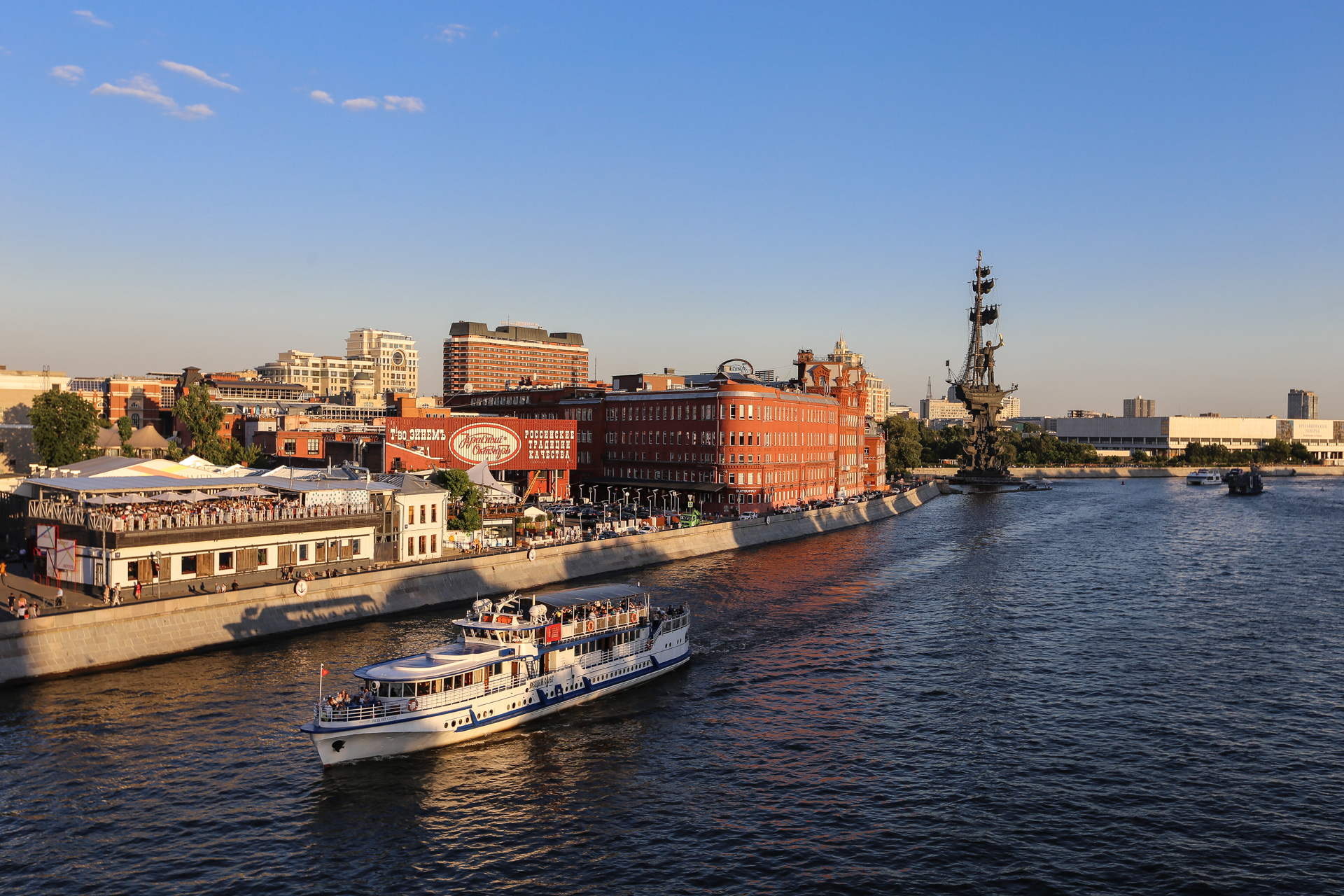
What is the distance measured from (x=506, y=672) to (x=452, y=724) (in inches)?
164

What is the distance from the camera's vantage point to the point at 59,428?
11000cm

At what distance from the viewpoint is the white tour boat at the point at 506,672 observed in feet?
134

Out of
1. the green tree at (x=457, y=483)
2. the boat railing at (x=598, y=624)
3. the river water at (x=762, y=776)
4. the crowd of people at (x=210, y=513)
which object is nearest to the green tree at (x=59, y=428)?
the crowd of people at (x=210, y=513)

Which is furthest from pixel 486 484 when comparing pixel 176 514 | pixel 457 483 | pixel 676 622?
pixel 676 622

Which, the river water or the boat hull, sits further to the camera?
the boat hull

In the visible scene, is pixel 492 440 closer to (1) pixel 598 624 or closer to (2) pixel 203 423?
(2) pixel 203 423

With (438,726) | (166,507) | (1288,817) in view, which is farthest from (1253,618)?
(166,507)

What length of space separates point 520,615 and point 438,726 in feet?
28.6

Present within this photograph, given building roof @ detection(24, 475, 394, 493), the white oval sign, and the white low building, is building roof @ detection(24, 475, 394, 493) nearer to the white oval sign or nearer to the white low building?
the white low building

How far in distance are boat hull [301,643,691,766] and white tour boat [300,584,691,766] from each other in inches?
1.7

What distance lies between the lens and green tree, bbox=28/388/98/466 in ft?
358

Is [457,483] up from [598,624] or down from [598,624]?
up

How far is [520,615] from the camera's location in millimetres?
50125

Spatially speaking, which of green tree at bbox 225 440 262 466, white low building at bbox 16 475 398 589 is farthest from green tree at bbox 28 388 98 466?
white low building at bbox 16 475 398 589
